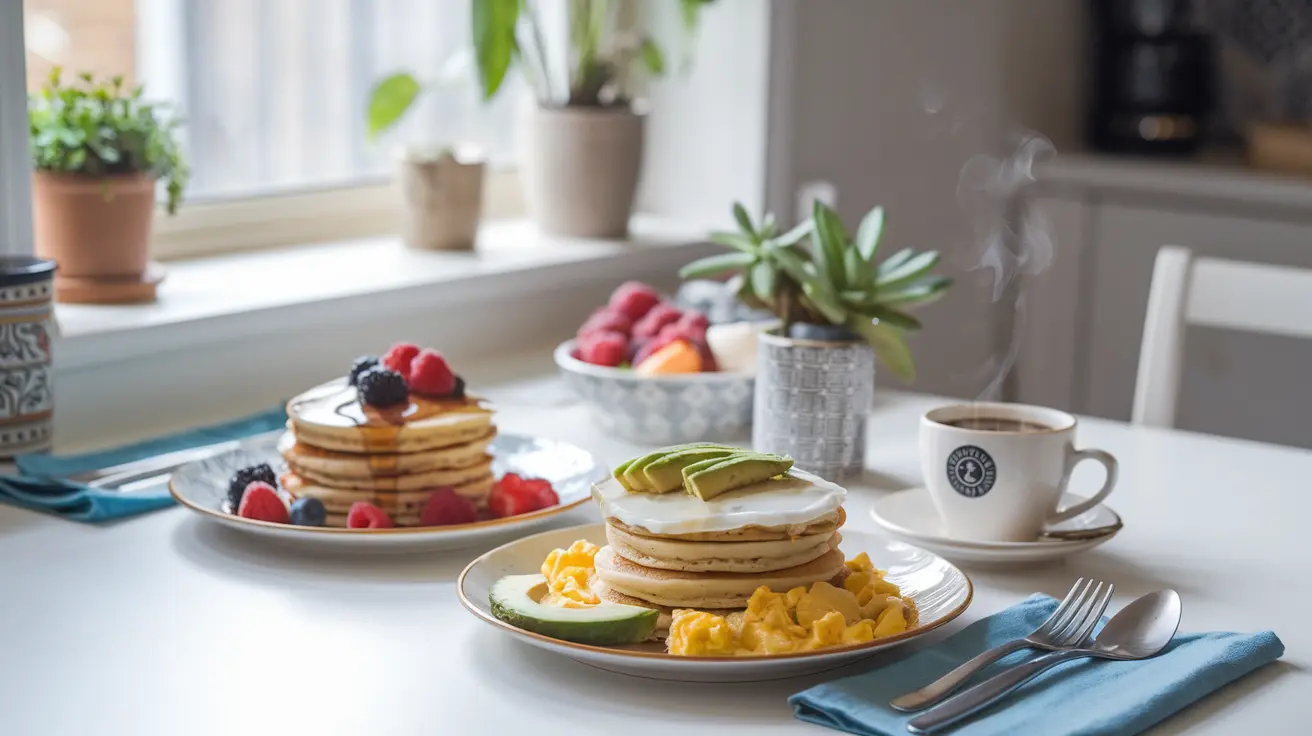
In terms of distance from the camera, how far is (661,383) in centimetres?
146

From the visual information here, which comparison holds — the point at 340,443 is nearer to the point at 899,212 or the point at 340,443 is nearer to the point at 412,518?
the point at 412,518

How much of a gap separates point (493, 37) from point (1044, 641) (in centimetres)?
133

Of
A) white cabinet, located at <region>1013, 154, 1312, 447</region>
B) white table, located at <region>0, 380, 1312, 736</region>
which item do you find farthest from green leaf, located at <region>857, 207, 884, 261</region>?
white cabinet, located at <region>1013, 154, 1312, 447</region>

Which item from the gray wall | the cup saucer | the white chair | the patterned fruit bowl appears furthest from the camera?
the gray wall

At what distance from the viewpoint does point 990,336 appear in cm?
300

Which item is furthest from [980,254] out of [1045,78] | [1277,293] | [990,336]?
[1277,293]

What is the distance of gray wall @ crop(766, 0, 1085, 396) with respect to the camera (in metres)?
2.47

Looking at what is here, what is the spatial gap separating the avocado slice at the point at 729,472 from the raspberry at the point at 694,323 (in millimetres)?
568

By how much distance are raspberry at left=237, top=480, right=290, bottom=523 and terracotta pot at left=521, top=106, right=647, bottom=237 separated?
1086 millimetres

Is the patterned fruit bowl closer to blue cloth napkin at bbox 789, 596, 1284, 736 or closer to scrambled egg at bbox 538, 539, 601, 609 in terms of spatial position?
scrambled egg at bbox 538, 539, 601, 609

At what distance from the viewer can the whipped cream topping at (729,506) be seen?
3.02ft

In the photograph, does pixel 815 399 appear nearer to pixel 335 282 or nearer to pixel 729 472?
pixel 729 472

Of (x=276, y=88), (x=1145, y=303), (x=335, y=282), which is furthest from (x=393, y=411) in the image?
(x=1145, y=303)

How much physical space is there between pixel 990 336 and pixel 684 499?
84.4 inches
